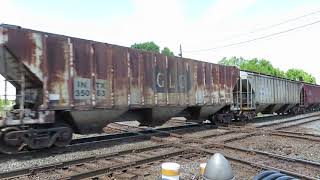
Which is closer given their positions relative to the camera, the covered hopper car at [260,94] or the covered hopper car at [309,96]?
the covered hopper car at [260,94]

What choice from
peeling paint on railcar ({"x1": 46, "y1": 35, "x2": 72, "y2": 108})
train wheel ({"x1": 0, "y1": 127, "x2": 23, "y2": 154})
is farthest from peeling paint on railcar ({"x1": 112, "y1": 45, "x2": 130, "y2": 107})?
train wheel ({"x1": 0, "y1": 127, "x2": 23, "y2": 154})

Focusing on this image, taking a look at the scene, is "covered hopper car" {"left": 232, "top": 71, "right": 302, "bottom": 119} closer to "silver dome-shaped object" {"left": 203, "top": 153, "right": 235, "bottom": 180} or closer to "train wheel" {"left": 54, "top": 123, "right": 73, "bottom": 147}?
"train wheel" {"left": 54, "top": 123, "right": 73, "bottom": 147}

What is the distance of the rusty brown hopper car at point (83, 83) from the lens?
9.59 meters

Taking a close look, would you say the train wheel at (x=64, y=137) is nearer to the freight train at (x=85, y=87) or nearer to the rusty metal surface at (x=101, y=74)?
the freight train at (x=85, y=87)

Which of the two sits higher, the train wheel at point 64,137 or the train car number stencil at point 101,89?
the train car number stencil at point 101,89

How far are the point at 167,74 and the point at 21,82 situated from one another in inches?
254

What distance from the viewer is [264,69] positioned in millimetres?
84250

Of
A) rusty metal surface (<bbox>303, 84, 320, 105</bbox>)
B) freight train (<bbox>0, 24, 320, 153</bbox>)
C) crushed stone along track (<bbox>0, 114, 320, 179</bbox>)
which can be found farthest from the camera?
rusty metal surface (<bbox>303, 84, 320, 105</bbox>)

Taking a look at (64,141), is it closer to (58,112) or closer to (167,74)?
(58,112)

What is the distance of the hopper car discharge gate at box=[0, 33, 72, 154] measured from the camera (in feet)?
29.8

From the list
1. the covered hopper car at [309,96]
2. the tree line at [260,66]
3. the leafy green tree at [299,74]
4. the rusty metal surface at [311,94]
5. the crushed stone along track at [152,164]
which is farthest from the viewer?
the leafy green tree at [299,74]

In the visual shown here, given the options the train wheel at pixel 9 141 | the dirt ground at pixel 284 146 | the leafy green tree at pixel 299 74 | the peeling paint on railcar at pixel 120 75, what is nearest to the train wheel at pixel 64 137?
the train wheel at pixel 9 141

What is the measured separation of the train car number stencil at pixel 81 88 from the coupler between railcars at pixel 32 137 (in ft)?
3.60

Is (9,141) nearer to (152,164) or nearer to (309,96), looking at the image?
(152,164)
